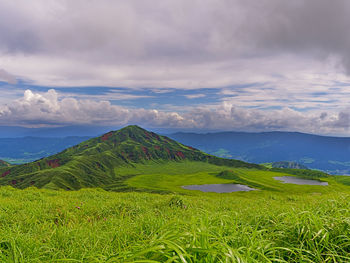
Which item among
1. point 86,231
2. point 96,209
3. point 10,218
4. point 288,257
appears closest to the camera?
point 288,257

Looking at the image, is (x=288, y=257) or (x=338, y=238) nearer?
(x=288, y=257)

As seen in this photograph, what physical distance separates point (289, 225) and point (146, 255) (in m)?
A: 3.89

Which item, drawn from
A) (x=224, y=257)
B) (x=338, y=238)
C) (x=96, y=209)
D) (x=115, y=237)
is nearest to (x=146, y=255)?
(x=224, y=257)

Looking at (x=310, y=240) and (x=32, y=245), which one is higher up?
(x=310, y=240)

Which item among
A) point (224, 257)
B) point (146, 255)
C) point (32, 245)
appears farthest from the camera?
point (32, 245)

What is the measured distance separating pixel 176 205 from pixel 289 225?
10091mm

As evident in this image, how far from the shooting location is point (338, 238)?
14.9 feet

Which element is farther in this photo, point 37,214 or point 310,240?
point 37,214

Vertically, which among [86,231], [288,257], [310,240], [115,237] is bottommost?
[86,231]

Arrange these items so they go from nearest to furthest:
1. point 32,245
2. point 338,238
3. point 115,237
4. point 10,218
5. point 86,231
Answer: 1. point 338,238
2. point 32,245
3. point 115,237
4. point 86,231
5. point 10,218

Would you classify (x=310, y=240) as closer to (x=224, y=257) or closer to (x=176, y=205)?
(x=224, y=257)

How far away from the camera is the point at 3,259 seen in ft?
15.0

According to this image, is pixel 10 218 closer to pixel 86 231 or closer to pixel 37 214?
pixel 37 214

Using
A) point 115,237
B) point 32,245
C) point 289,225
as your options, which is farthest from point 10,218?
point 289,225
